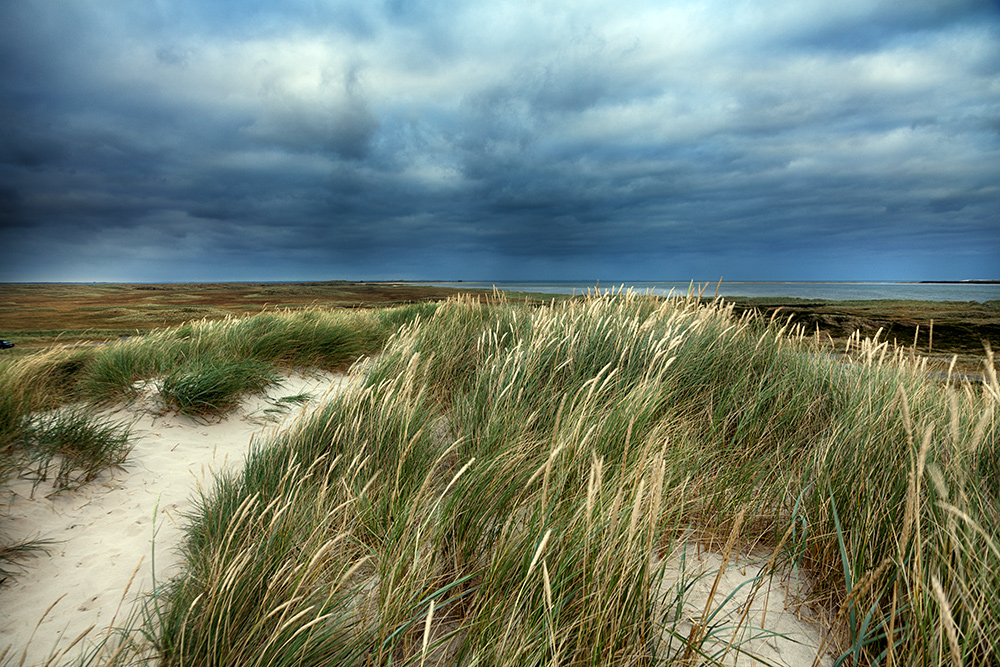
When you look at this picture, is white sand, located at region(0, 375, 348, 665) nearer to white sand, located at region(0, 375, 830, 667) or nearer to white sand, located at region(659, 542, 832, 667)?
white sand, located at region(0, 375, 830, 667)

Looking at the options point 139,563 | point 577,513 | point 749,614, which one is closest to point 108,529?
point 139,563

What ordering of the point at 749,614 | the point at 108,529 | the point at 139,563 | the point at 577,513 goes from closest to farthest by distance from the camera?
1. the point at 577,513
2. the point at 749,614
3. the point at 139,563
4. the point at 108,529

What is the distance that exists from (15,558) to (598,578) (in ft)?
10.6

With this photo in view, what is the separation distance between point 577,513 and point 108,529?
3165mm

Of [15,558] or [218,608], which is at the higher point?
[218,608]

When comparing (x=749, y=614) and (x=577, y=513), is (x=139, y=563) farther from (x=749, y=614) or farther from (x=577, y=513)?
(x=749, y=614)

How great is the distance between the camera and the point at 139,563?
2094 millimetres

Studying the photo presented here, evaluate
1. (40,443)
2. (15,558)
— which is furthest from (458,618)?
(40,443)

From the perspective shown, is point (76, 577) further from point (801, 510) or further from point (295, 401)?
point (801, 510)

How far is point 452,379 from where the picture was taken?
15.4ft

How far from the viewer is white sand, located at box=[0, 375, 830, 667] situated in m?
1.67

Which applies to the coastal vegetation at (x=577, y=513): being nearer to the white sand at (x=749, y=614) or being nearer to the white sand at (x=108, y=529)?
the white sand at (x=749, y=614)

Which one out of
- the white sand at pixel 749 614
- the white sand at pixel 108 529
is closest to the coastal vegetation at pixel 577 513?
the white sand at pixel 749 614

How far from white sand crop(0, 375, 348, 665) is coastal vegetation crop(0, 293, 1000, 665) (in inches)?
8.0
